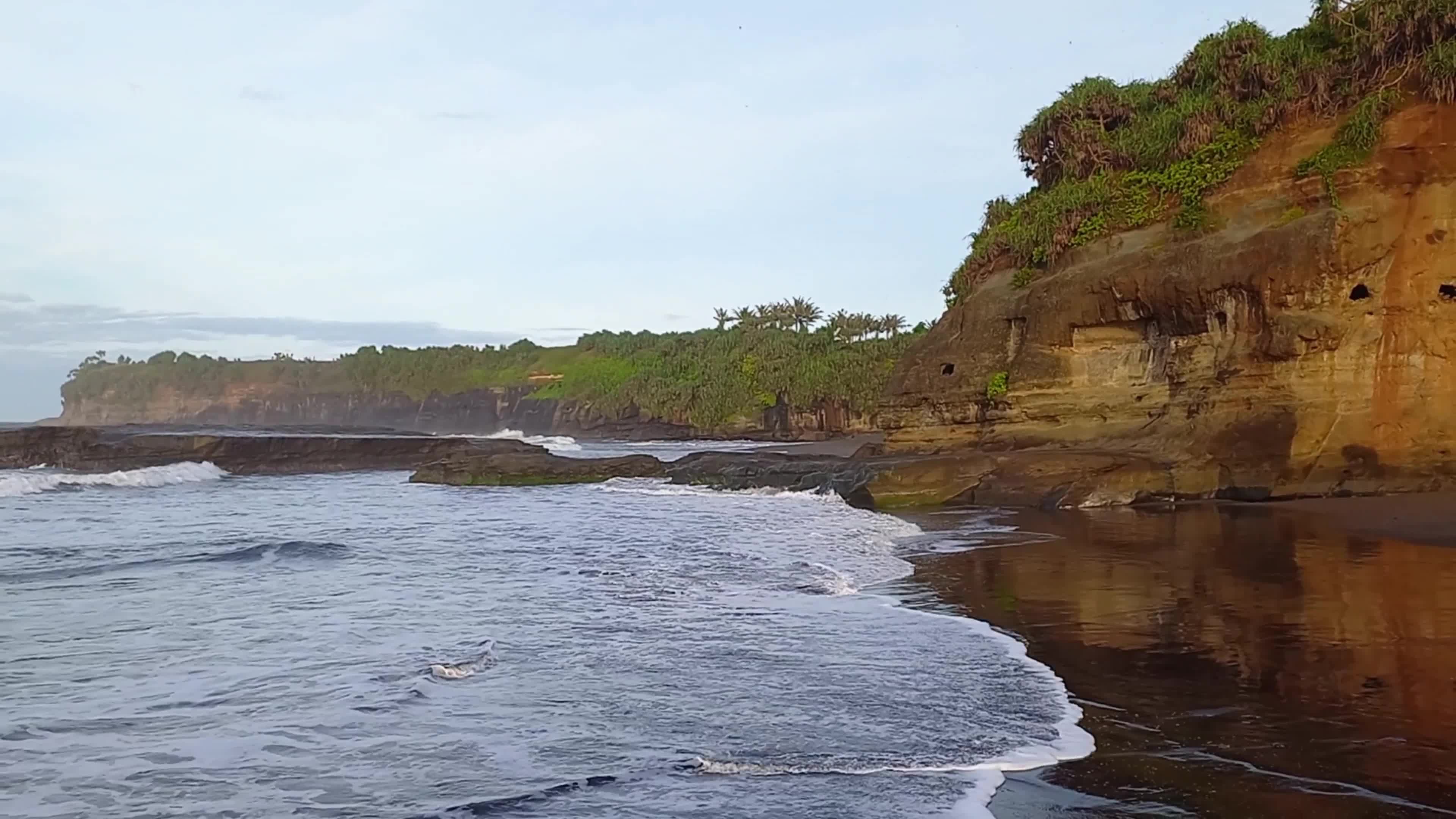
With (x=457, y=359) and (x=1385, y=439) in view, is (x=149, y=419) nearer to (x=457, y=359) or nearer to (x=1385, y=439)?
(x=457, y=359)

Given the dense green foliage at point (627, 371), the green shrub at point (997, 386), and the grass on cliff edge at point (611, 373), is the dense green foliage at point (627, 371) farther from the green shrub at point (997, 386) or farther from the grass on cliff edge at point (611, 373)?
the green shrub at point (997, 386)

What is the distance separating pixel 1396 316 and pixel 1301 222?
98.4 inches

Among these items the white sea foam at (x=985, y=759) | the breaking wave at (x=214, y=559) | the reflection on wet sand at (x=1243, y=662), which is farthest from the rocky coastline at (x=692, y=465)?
the breaking wave at (x=214, y=559)

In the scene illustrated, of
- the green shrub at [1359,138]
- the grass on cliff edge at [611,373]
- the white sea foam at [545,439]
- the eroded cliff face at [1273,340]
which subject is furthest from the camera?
the grass on cliff edge at [611,373]

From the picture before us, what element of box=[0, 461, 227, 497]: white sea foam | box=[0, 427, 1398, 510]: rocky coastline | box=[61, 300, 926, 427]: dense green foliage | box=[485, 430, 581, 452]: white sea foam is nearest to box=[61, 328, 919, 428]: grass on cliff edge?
box=[61, 300, 926, 427]: dense green foliage

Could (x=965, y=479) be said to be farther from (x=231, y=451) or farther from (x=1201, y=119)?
(x=231, y=451)

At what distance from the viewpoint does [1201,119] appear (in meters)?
25.5

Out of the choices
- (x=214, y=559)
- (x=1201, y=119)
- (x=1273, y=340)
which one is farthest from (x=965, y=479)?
(x=214, y=559)

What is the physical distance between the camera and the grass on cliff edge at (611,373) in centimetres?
7769

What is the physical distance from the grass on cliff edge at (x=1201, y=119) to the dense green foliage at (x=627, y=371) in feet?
Result: 139

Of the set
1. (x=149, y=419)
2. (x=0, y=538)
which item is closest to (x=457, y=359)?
(x=149, y=419)

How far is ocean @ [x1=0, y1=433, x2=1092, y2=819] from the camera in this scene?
6266 millimetres

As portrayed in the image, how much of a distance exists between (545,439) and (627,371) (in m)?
20.0

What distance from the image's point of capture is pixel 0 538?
20844 millimetres
